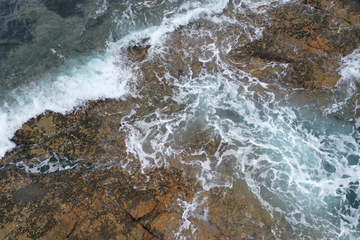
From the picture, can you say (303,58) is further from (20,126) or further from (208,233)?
(20,126)

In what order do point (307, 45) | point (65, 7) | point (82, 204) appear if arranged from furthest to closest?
point (65, 7) < point (307, 45) < point (82, 204)

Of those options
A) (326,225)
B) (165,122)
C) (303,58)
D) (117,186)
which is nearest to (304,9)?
(303,58)

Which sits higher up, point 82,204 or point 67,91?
point 67,91

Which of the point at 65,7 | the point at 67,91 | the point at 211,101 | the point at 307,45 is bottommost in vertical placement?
the point at 211,101

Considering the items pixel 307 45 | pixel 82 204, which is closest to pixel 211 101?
pixel 307 45

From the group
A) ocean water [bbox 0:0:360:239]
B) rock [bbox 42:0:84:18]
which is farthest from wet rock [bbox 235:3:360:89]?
rock [bbox 42:0:84:18]

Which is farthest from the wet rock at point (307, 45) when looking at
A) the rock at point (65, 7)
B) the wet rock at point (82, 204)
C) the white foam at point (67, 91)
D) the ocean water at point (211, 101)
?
the rock at point (65, 7)

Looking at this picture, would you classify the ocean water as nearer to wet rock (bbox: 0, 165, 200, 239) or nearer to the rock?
the rock

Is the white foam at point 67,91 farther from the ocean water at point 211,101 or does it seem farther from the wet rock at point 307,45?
the wet rock at point 307,45

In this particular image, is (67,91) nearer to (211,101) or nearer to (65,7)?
(65,7)
